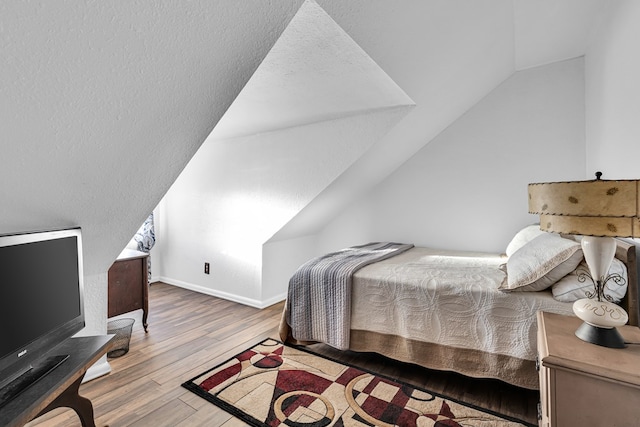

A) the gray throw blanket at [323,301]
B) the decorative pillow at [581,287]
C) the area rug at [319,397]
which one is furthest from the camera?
the gray throw blanket at [323,301]

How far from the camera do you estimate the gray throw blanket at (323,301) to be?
7.07ft

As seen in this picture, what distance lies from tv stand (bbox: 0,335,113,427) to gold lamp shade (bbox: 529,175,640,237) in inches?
75.6

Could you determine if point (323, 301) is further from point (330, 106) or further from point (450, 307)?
point (330, 106)

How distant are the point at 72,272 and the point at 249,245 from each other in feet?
6.21

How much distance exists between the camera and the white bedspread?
5.46 feet

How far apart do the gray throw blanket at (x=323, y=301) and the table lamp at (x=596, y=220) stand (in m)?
1.27

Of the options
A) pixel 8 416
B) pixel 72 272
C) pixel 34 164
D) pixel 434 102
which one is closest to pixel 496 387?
pixel 434 102

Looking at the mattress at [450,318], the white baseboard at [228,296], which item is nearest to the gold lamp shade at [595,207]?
the mattress at [450,318]

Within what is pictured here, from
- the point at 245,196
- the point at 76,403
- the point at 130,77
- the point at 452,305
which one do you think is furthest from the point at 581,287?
the point at 245,196

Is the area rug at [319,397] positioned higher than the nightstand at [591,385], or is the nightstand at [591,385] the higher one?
the nightstand at [591,385]

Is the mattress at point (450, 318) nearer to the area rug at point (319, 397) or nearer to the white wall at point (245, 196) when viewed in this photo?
the area rug at point (319, 397)

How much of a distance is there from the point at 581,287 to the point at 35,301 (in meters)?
2.50

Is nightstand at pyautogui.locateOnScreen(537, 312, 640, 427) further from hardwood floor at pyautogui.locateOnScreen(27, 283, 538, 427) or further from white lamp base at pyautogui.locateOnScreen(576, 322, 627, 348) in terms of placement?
hardwood floor at pyautogui.locateOnScreen(27, 283, 538, 427)

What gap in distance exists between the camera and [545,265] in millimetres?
1647
